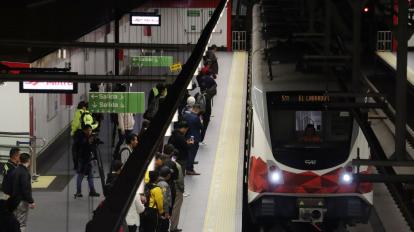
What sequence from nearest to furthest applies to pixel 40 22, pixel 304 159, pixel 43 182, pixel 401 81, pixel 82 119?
pixel 401 81
pixel 304 159
pixel 40 22
pixel 82 119
pixel 43 182

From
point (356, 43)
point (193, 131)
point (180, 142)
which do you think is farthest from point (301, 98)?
point (193, 131)

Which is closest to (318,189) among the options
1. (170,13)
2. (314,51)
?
(314,51)

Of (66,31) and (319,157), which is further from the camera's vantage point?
(66,31)

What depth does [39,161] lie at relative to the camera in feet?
58.7

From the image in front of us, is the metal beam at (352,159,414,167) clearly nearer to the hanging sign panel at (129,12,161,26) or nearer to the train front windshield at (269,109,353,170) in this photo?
the train front windshield at (269,109,353,170)

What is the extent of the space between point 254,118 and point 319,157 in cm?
114

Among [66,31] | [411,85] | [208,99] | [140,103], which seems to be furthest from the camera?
[411,85]

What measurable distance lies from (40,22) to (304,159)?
4762 mm

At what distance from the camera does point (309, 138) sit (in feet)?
38.4

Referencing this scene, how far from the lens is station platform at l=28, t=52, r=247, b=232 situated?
1258cm

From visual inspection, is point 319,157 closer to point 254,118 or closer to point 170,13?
point 254,118

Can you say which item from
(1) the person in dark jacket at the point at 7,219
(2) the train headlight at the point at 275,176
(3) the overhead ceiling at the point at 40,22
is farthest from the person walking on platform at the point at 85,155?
(1) the person in dark jacket at the point at 7,219

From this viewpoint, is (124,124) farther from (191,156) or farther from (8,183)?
(8,183)

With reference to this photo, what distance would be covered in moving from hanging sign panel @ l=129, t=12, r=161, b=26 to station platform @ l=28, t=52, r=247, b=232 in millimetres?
3891
